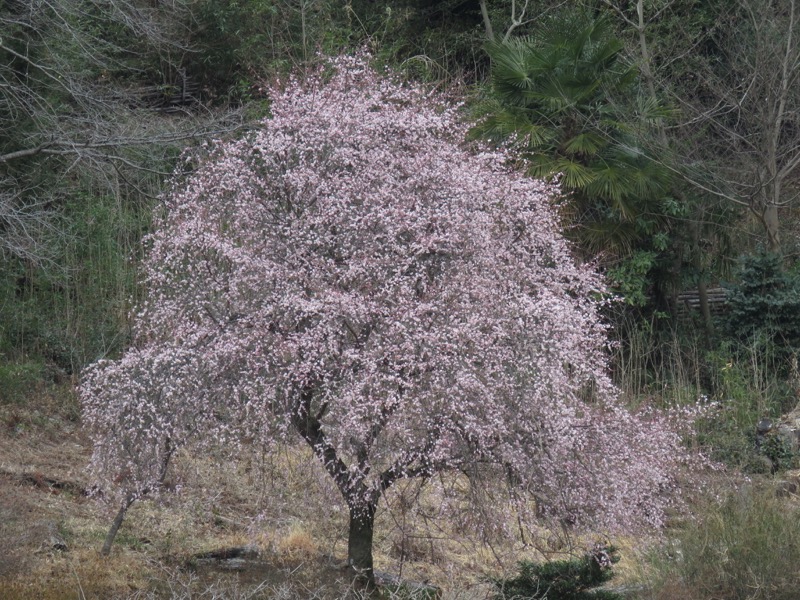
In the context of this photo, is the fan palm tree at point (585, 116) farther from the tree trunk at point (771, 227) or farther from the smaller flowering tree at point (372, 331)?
the smaller flowering tree at point (372, 331)

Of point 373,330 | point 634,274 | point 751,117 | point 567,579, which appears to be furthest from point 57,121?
point 751,117

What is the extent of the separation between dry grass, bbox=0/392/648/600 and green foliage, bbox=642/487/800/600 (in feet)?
2.50

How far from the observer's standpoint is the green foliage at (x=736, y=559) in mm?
5891

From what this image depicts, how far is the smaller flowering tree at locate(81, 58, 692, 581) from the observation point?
5.46m

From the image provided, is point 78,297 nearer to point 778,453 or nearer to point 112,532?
point 112,532

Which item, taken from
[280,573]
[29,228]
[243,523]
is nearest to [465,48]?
[29,228]

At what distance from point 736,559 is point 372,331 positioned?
8.29 feet

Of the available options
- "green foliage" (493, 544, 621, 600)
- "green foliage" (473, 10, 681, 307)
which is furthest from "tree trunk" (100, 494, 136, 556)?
"green foliage" (473, 10, 681, 307)

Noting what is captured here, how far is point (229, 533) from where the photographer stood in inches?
332

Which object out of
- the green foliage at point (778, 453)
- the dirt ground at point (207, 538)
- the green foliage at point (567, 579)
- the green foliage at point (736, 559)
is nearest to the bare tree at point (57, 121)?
the dirt ground at point (207, 538)

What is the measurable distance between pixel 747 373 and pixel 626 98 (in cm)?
381

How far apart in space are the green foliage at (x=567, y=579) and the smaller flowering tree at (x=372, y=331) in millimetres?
263

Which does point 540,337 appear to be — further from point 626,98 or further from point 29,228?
point 626,98

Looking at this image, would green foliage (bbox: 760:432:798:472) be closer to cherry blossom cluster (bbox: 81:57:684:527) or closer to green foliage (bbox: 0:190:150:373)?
cherry blossom cluster (bbox: 81:57:684:527)
